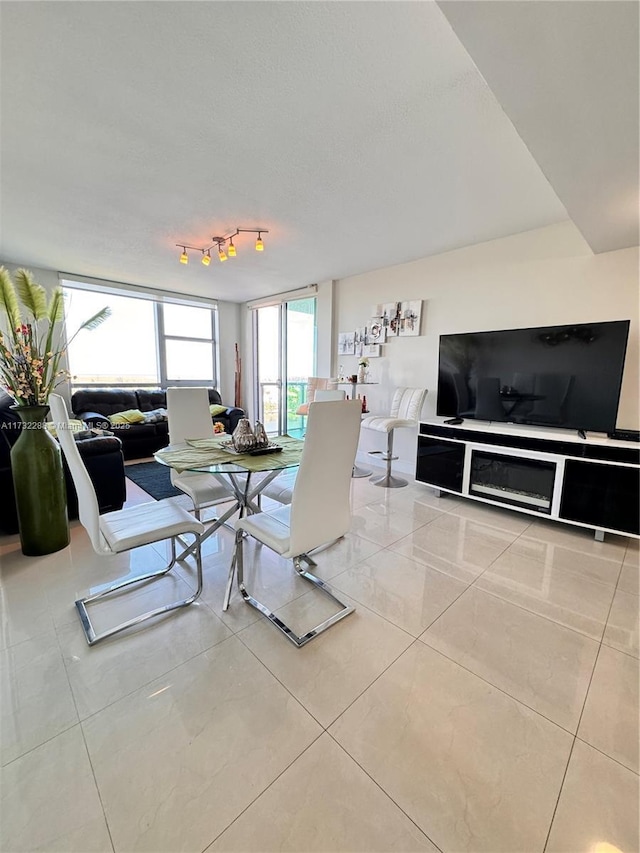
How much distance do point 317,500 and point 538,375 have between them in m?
2.44

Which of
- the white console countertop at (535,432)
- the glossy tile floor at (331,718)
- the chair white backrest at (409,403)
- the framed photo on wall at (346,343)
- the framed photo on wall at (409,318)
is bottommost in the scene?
the glossy tile floor at (331,718)

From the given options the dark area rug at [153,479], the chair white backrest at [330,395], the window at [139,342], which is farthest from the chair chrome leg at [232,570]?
the window at [139,342]

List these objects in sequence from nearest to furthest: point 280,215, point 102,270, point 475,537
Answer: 1. point 475,537
2. point 280,215
3. point 102,270

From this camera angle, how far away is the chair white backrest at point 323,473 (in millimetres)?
1471

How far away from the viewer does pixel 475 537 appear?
2584mm

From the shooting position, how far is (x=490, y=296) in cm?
336

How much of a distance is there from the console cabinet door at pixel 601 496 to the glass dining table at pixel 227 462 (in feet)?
6.93

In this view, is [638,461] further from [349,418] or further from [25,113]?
[25,113]

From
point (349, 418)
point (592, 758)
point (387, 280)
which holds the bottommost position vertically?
point (592, 758)

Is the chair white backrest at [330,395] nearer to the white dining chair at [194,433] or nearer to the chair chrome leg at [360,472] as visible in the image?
the white dining chair at [194,433]

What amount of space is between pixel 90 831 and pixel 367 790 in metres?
0.77

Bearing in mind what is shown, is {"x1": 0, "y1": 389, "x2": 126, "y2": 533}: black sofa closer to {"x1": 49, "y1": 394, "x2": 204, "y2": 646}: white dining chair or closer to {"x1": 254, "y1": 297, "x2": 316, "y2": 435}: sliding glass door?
{"x1": 49, "y1": 394, "x2": 204, "y2": 646}: white dining chair

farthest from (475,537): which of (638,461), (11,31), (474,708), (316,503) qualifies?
(11,31)

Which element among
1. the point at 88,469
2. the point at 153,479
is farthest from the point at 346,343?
the point at 88,469
